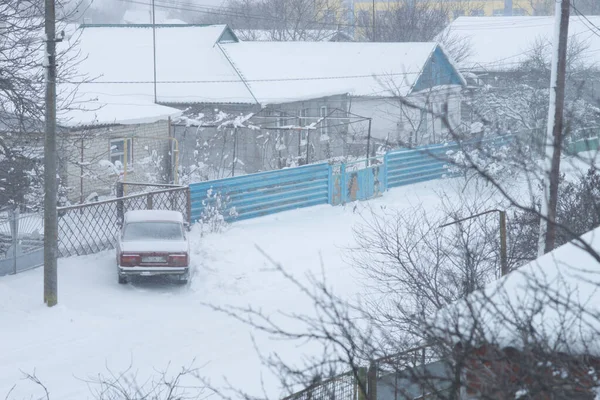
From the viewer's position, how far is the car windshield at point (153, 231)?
567 inches

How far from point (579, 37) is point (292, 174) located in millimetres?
29334

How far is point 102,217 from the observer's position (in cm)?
1661

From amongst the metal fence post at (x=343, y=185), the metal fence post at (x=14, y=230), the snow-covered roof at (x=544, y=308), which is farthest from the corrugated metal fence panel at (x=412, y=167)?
the snow-covered roof at (x=544, y=308)

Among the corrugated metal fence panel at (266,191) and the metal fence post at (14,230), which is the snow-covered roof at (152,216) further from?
the corrugated metal fence panel at (266,191)

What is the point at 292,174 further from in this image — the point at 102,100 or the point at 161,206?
the point at 102,100

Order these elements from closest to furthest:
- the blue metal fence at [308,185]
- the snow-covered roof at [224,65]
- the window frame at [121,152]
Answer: the blue metal fence at [308,185] < the window frame at [121,152] < the snow-covered roof at [224,65]

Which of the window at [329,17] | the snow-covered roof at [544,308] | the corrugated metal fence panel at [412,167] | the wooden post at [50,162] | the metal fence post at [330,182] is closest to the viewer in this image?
the snow-covered roof at [544,308]

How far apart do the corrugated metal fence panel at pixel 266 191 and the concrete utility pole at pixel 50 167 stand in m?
5.74

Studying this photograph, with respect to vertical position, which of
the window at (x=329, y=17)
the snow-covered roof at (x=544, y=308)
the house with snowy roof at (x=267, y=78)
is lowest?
the snow-covered roof at (x=544, y=308)

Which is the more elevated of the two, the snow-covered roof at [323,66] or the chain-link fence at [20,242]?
the snow-covered roof at [323,66]

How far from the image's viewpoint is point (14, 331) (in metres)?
11.6

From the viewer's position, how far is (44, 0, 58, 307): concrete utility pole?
12.0m

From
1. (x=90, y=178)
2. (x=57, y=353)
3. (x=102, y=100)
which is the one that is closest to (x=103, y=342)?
(x=57, y=353)

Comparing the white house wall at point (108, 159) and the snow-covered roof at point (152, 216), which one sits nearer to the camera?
the snow-covered roof at point (152, 216)
